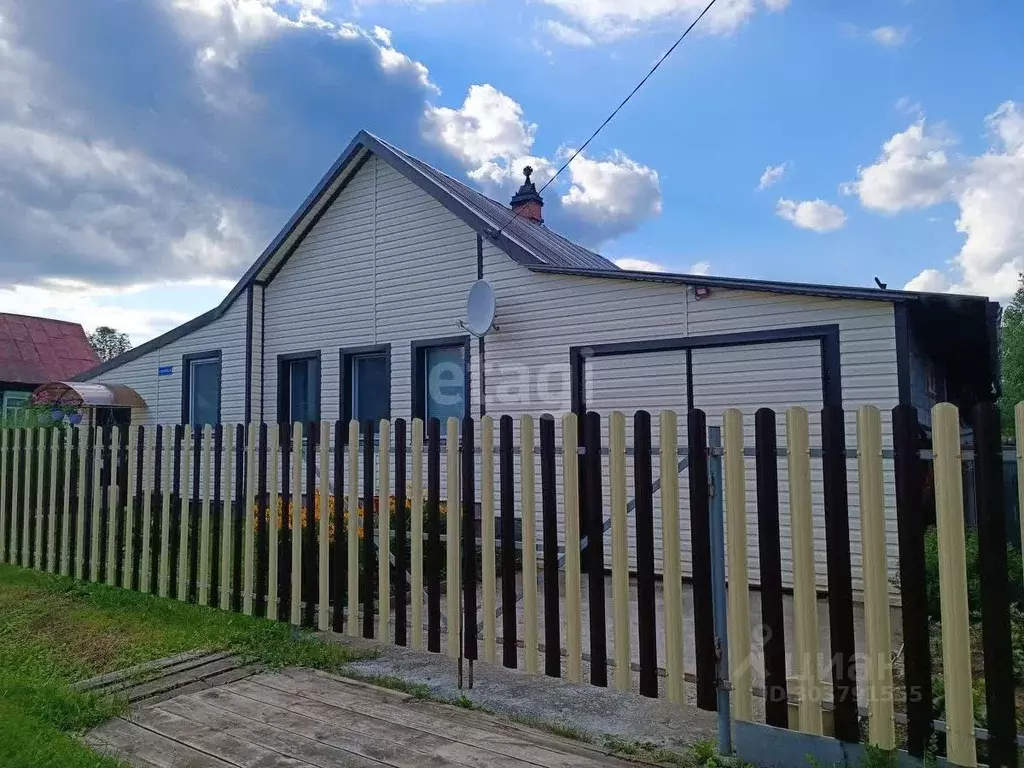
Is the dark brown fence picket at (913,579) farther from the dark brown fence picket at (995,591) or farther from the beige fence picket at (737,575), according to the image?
the beige fence picket at (737,575)

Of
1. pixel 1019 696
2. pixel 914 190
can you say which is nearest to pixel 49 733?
pixel 1019 696

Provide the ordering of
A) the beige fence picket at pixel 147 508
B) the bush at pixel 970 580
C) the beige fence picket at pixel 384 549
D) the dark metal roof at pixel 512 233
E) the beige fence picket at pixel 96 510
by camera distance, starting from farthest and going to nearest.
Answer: the dark metal roof at pixel 512 233, the beige fence picket at pixel 96 510, the beige fence picket at pixel 147 508, the bush at pixel 970 580, the beige fence picket at pixel 384 549

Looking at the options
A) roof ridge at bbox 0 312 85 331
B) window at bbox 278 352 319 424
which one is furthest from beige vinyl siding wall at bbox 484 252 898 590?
roof ridge at bbox 0 312 85 331

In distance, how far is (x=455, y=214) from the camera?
355 inches

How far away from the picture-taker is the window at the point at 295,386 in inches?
408

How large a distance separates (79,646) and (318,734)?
2.45 metres

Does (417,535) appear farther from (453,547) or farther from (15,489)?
(15,489)

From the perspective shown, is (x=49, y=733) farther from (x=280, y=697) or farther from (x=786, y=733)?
(x=786, y=733)

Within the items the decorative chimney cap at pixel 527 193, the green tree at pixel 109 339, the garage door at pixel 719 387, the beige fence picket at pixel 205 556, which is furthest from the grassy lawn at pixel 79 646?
the green tree at pixel 109 339

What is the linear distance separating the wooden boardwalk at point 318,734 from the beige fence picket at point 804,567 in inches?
33.6

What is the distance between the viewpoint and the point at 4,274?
62.5 ft

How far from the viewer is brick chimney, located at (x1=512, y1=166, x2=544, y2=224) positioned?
1372 centimetres

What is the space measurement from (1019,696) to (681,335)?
4.28 meters

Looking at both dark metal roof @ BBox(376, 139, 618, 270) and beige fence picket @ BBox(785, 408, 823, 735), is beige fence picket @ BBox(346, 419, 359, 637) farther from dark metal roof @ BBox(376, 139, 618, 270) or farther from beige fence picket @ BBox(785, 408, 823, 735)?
dark metal roof @ BBox(376, 139, 618, 270)
